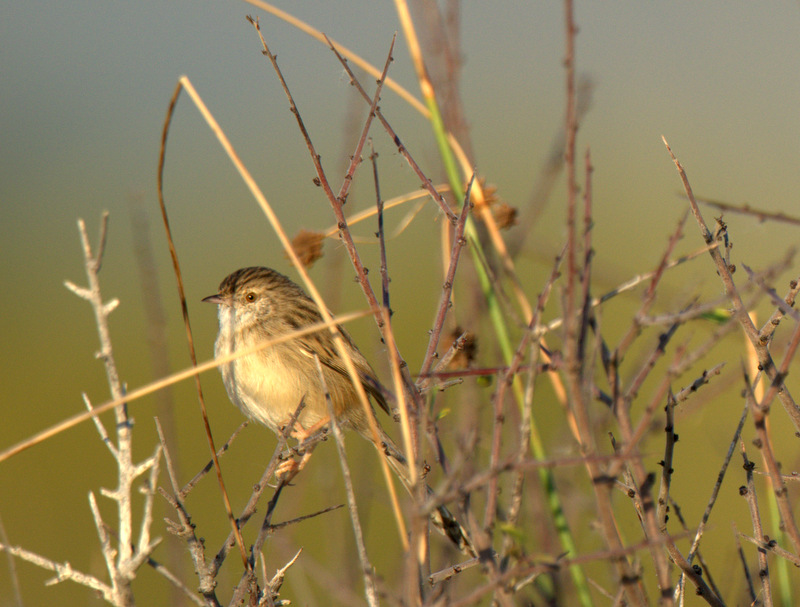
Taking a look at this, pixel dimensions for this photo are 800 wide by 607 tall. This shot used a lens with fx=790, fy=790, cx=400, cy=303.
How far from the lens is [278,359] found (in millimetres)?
4809

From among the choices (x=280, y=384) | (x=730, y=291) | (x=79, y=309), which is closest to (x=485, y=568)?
(x=730, y=291)

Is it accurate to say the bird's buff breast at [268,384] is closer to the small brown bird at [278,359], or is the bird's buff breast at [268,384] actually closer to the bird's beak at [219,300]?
the small brown bird at [278,359]

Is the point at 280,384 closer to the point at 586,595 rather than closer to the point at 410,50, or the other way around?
the point at 410,50

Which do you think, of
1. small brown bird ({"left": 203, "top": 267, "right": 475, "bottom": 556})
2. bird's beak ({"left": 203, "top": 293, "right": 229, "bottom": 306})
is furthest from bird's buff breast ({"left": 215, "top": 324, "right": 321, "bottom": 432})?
bird's beak ({"left": 203, "top": 293, "right": 229, "bottom": 306})

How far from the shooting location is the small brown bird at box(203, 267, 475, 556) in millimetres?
4758

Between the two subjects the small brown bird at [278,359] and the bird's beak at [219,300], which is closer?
the small brown bird at [278,359]

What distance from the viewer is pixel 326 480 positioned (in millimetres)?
3648

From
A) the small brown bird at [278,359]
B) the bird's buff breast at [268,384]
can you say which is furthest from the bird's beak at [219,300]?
the bird's buff breast at [268,384]

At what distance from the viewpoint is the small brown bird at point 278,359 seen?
4.76m

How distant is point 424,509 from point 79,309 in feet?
51.8

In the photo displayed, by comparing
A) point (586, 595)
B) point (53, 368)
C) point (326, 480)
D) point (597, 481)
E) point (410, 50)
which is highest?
point (53, 368)

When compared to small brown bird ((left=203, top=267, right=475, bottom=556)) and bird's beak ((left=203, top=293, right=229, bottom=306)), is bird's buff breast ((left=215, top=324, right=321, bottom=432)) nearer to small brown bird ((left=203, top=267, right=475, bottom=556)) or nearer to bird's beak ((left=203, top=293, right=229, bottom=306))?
small brown bird ((left=203, top=267, right=475, bottom=556))

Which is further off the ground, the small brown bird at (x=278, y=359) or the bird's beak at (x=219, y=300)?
the bird's beak at (x=219, y=300)

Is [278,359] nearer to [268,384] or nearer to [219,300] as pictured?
[268,384]
